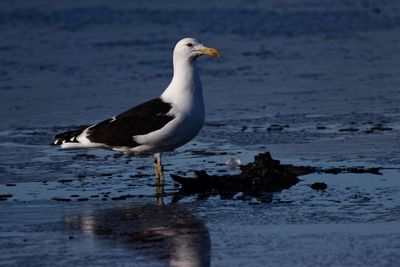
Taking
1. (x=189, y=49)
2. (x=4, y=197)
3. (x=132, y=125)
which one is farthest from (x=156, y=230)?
(x=189, y=49)

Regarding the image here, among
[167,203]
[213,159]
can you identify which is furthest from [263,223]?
[213,159]

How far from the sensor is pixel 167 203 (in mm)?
8641

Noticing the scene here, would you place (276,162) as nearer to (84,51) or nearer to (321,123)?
(321,123)

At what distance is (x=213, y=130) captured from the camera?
11719 mm

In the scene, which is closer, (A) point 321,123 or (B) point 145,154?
(B) point 145,154

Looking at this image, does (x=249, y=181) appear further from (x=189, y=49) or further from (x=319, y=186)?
(x=189, y=49)

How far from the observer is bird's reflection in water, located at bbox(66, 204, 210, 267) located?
691cm

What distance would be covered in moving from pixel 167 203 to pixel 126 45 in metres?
10.1

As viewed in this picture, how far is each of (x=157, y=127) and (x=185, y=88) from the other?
1.62 ft

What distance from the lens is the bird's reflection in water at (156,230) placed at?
6910 millimetres

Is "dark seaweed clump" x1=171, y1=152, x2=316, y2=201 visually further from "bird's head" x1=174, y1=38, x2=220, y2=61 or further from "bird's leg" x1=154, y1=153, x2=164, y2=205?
"bird's head" x1=174, y1=38, x2=220, y2=61

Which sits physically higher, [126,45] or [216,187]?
[126,45]

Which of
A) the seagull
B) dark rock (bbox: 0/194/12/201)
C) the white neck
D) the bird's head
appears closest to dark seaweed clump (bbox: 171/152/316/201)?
the seagull

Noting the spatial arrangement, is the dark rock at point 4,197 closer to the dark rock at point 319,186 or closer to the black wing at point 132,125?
the black wing at point 132,125
